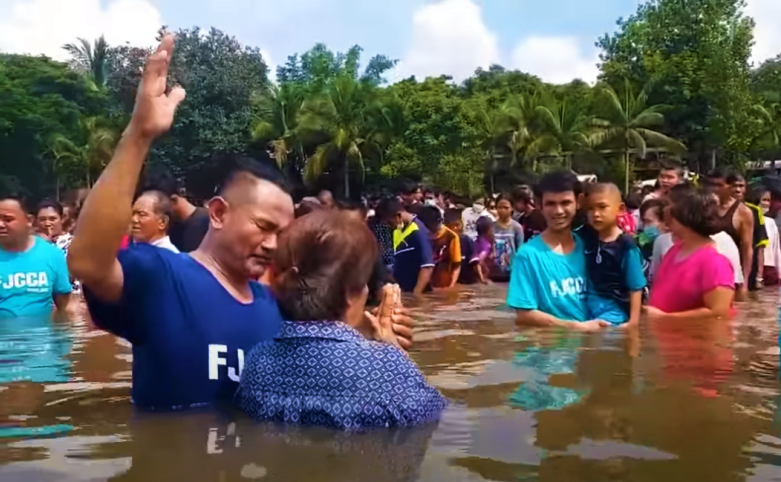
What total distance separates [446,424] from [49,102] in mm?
48117

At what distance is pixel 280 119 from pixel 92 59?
20399mm

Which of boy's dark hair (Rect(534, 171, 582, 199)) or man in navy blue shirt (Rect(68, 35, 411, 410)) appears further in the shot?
boy's dark hair (Rect(534, 171, 582, 199))

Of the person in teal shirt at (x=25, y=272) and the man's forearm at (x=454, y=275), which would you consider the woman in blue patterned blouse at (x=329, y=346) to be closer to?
the person in teal shirt at (x=25, y=272)

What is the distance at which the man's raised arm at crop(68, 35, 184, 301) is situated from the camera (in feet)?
8.98

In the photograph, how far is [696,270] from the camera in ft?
20.1

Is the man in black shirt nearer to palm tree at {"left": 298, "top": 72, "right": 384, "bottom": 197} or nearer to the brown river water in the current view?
the brown river water

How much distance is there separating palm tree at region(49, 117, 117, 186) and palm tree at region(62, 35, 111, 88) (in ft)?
37.2

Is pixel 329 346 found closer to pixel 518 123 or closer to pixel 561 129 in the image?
pixel 561 129

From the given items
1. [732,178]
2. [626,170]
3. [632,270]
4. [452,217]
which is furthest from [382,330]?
[626,170]

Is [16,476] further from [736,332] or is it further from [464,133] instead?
[464,133]

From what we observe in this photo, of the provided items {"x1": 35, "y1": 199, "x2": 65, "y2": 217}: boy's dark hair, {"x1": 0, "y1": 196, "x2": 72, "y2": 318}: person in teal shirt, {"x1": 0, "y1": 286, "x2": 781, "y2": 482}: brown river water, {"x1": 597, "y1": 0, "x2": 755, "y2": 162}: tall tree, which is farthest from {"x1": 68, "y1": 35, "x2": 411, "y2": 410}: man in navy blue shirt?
{"x1": 597, "y1": 0, "x2": 755, "y2": 162}: tall tree

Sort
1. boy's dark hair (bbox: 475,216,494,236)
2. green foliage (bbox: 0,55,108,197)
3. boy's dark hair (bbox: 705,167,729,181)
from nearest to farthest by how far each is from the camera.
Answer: boy's dark hair (bbox: 705,167,729,181) < boy's dark hair (bbox: 475,216,494,236) < green foliage (bbox: 0,55,108,197)

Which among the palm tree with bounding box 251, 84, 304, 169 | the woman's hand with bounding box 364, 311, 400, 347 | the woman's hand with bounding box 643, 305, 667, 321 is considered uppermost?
the palm tree with bounding box 251, 84, 304, 169

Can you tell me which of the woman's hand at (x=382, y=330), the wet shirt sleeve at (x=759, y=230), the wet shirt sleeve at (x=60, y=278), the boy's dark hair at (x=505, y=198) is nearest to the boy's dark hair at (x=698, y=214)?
the woman's hand at (x=382, y=330)
